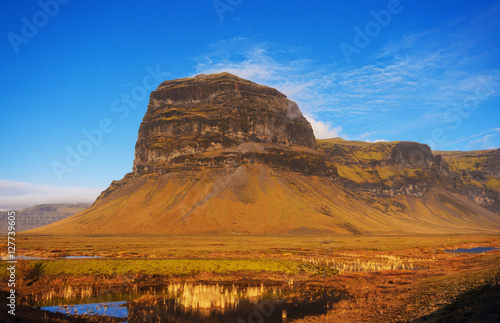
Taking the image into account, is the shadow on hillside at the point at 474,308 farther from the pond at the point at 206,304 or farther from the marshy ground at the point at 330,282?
the pond at the point at 206,304

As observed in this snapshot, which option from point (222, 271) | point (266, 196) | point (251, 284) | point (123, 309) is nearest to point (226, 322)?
point (123, 309)

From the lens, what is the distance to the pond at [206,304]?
27.2m

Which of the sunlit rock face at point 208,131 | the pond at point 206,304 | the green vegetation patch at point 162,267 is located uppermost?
the sunlit rock face at point 208,131

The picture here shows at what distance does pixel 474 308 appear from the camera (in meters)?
18.5

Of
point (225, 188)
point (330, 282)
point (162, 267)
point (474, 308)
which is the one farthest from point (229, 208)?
point (474, 308)

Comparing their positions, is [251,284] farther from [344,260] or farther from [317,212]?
[317,212]

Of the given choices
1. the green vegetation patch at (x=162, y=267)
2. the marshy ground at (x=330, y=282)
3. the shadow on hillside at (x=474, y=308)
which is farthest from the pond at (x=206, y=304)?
the shadow on hillside at (x=474, y=308)

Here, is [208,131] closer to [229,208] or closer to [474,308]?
[229,208]

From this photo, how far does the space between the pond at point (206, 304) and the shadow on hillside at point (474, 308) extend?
10008mm

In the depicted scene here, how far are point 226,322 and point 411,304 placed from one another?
14.1m

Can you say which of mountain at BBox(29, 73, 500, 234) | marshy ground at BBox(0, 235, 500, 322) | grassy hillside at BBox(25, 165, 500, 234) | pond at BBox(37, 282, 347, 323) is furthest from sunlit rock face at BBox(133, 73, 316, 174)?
pond at BBox(37, 282, 347, 323)

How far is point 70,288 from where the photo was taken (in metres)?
35.1

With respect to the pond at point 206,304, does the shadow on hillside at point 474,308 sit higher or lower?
higher

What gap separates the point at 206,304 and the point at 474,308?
20570 mm
